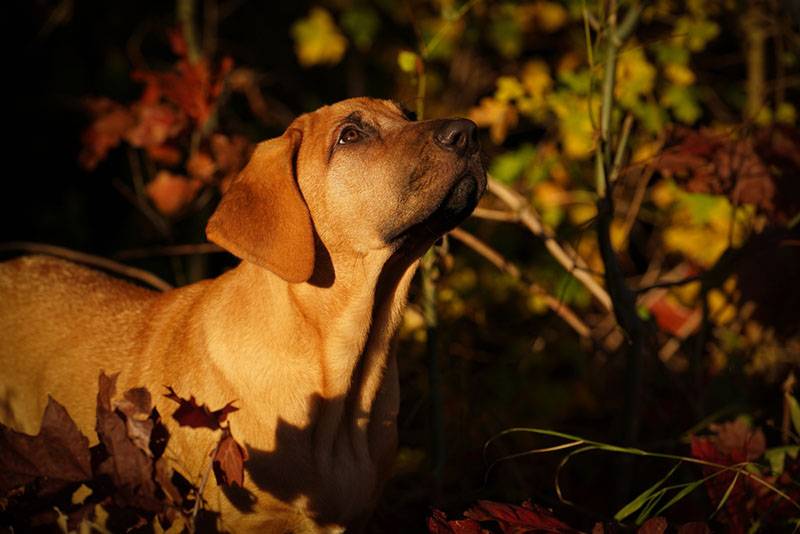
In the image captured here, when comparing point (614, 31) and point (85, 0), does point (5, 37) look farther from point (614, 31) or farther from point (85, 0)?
point (614, 31)

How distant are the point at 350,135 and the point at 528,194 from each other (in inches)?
99.4

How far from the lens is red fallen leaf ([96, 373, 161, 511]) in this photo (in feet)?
7.36

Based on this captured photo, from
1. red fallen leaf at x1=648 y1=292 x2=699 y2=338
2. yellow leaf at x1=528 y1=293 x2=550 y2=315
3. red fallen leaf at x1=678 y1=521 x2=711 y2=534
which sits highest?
red fallen leaf at x1=678 y1=521 x2=711 y2=534

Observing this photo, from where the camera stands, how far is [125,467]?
2.25m

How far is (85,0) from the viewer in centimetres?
729

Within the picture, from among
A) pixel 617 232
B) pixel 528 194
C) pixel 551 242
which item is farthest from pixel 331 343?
pixel 617 232

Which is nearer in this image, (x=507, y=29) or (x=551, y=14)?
(x=507, y=29)

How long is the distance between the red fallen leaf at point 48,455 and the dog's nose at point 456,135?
1.50 m

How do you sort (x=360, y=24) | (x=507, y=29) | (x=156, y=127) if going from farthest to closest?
(x=360, y=24) < (x=507, y=29) < (x=156, y=127)

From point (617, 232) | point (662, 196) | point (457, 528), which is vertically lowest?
point (617, 232)

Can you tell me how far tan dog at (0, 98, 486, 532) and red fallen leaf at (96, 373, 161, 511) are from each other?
55 cm

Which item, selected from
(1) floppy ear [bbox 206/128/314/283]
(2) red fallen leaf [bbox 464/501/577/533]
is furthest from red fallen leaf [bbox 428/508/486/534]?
(1) floppy ear [bbox 206/128/314/283]

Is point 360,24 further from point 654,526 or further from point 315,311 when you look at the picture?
point 654,526

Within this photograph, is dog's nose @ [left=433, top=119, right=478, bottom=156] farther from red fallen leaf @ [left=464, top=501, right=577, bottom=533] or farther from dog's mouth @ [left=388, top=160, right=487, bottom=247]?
red fallen leaf @ [left=464, top=501, right=577, bottom=533]
